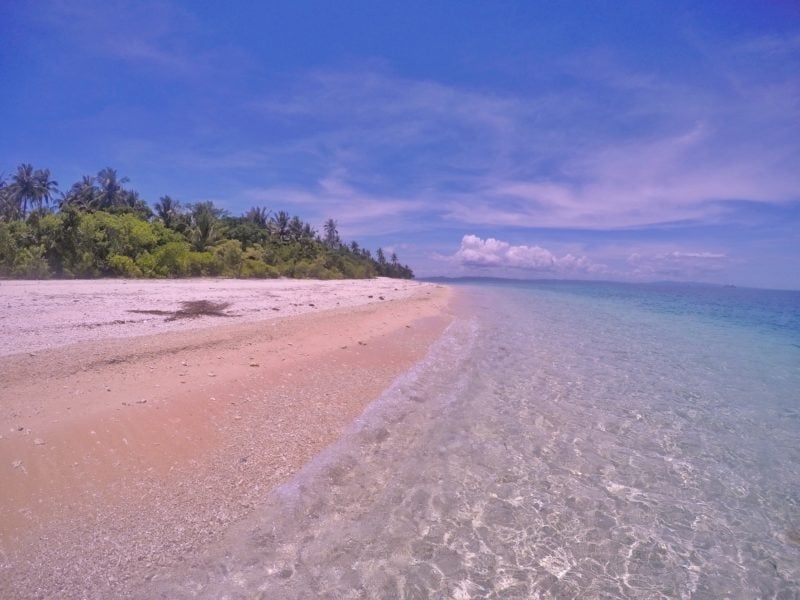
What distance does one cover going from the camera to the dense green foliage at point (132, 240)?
28859mm

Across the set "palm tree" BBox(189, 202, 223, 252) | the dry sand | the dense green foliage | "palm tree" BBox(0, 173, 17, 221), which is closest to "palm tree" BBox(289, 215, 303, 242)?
the dense green foliage

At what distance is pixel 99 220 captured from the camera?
32.0 m

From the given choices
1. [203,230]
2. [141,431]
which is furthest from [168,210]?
[141,431]

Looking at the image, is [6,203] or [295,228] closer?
[6,203]

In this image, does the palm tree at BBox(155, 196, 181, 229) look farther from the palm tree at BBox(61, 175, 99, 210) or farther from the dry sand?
the dry sand

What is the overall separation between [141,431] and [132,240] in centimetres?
3508

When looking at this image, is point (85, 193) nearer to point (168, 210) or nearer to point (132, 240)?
point (168, 210)

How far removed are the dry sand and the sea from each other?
0.51 meters

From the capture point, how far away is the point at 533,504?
4.65 metres

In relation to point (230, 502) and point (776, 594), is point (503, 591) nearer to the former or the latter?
point (776, 594)

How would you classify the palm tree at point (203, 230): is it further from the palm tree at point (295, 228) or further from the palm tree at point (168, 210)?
the palm tree at point (295, 228)

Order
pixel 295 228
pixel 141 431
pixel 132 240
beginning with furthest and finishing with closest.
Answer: pixel 295 228 < pixel 132 240 < pixel 141 431

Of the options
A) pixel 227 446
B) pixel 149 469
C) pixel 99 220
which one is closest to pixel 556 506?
pixel 227 446

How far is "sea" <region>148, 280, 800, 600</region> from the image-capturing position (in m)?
3.52
